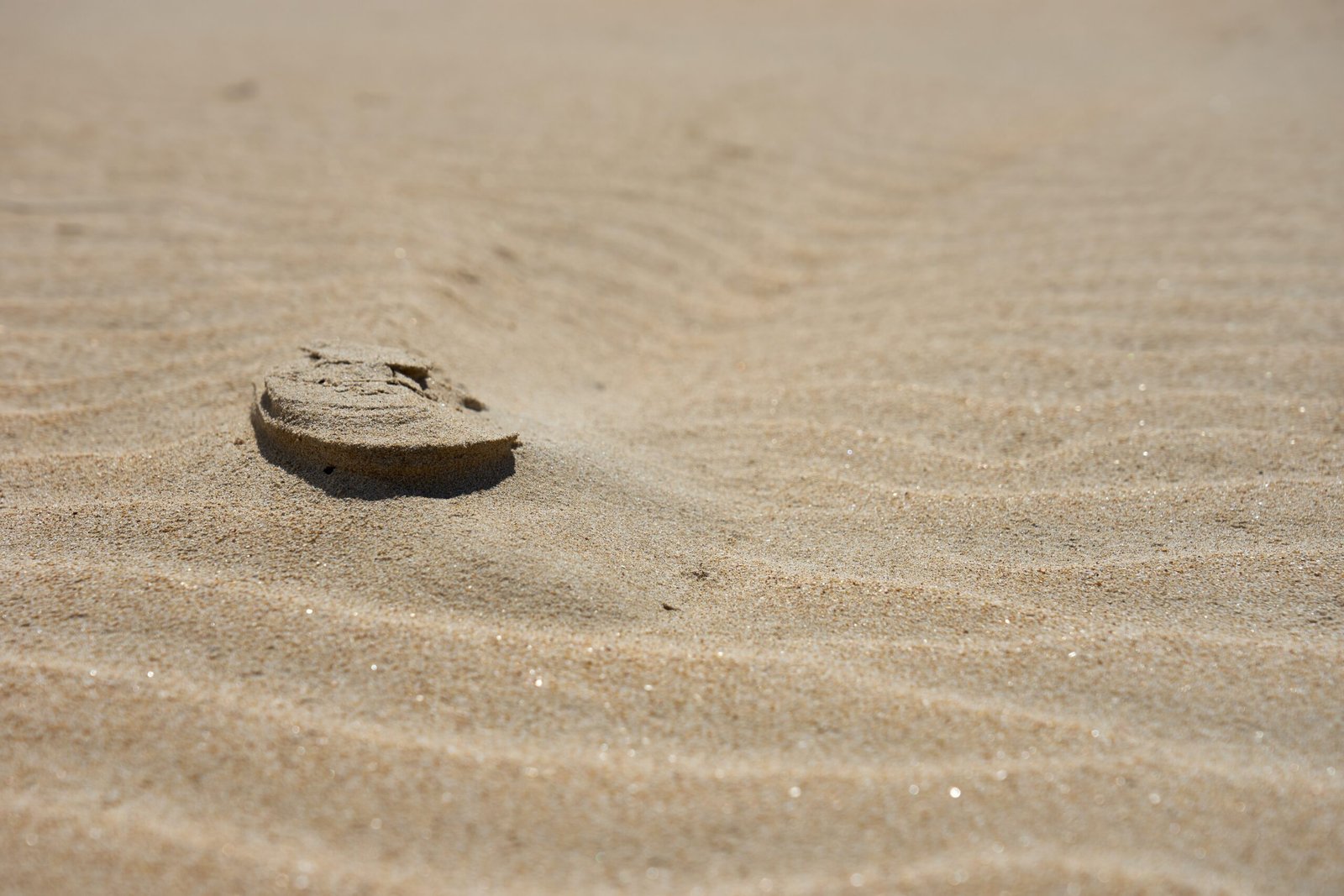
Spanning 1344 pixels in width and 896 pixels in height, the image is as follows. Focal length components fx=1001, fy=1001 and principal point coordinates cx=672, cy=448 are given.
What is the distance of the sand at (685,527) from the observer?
1.23 metres

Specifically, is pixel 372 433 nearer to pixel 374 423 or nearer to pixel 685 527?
pixel 374 423

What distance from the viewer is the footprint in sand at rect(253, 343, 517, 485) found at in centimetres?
175

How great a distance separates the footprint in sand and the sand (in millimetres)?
66

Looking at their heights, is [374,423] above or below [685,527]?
above

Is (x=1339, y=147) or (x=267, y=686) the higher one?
(x=1339, y=147)

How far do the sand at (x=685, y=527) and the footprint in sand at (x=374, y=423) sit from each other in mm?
66

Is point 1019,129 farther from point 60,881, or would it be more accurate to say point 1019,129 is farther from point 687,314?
point 60,881

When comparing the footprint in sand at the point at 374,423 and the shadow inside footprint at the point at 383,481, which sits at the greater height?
the footprint in sand at the point at 374,423

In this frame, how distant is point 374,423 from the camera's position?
1.78m

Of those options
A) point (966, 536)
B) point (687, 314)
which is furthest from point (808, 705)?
point (687, 314)

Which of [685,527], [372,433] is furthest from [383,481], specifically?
[685,527]

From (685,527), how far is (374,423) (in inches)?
23.2

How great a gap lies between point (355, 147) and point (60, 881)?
3.26 meters

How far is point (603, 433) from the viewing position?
7.00 ft
